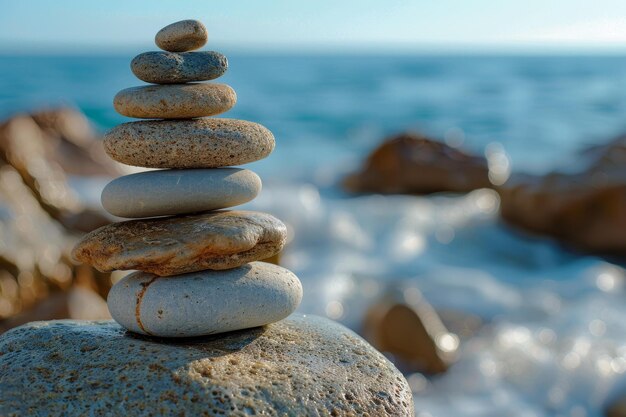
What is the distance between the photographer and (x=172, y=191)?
3.12 metres

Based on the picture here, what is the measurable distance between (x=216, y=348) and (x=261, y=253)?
455 millimetres

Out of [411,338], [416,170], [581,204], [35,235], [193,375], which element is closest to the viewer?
[193,375]

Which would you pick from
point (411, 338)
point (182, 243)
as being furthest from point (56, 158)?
point (182, 243)

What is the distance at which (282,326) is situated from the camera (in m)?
3.42

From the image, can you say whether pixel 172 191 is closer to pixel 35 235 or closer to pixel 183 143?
pixel 183 143

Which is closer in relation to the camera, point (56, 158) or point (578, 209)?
point (578, 209)

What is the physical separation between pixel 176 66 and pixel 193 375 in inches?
50.3

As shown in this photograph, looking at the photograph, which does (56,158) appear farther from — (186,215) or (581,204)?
(186,215)

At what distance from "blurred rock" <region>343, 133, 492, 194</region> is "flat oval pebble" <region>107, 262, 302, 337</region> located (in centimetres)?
975

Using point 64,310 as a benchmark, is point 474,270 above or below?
below

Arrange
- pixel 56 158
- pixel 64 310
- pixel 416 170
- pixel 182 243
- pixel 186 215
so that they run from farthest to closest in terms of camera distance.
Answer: pixel 416 170
pixel 56 158
pixel 64 310
pixel 186 215
pixel 182 243

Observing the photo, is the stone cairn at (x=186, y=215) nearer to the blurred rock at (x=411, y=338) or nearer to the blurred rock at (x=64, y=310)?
the blurred rock at (x=64, y=310)

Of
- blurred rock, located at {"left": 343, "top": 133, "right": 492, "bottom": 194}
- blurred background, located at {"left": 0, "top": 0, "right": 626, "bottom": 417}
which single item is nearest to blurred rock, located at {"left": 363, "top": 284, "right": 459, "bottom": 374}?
blurred background, located at {"left": 0, "top": 0, "right": 626, "bottom": 417}

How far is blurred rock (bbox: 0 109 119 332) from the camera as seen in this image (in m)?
5.79
